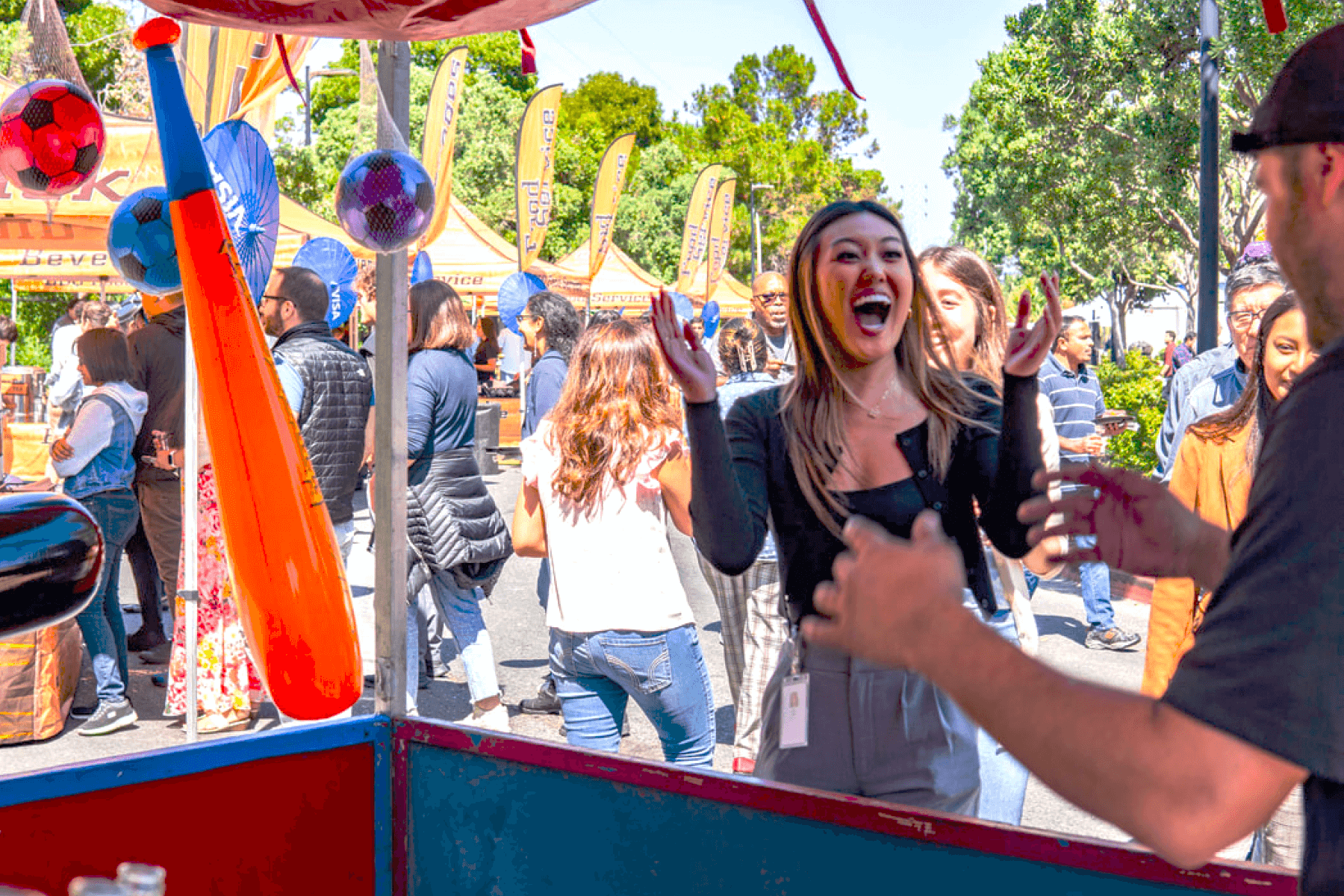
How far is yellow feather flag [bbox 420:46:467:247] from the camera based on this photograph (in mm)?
4430

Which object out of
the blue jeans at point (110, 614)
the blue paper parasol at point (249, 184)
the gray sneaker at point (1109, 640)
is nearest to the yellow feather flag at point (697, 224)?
the gray sneaker at point (1109, 640)

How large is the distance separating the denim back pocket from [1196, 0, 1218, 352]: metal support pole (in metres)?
4.83

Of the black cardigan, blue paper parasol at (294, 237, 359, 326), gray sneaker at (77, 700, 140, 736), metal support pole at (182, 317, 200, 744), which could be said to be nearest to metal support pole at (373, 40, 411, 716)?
the black cardigan

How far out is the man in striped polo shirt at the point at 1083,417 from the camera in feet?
16.1

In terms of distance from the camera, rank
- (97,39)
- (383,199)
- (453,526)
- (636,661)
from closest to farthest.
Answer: (383,199) < (97,39) < (636,661) < (453,526)

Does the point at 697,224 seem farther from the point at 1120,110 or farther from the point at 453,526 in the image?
the point at 453,526

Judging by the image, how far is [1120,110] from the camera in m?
16.5

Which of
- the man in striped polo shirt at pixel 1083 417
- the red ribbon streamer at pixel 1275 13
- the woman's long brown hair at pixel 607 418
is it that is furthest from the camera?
the man in striped polo shirt at pixel 1083 417

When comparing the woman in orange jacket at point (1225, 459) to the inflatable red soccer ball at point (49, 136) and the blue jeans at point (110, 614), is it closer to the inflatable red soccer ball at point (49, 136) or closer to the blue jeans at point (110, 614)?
the inflatable red soccer ball at point (49, 136)

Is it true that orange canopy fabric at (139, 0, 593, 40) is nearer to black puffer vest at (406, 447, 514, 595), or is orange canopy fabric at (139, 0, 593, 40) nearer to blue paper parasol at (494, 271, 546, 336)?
black puffer vest at (406, 447, 514, 595)

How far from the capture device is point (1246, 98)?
11680 millimetres

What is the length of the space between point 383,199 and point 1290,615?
1.62 m

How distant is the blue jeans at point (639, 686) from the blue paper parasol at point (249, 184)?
1.28 m

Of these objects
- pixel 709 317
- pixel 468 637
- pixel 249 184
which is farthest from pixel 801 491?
pixel 709 317
